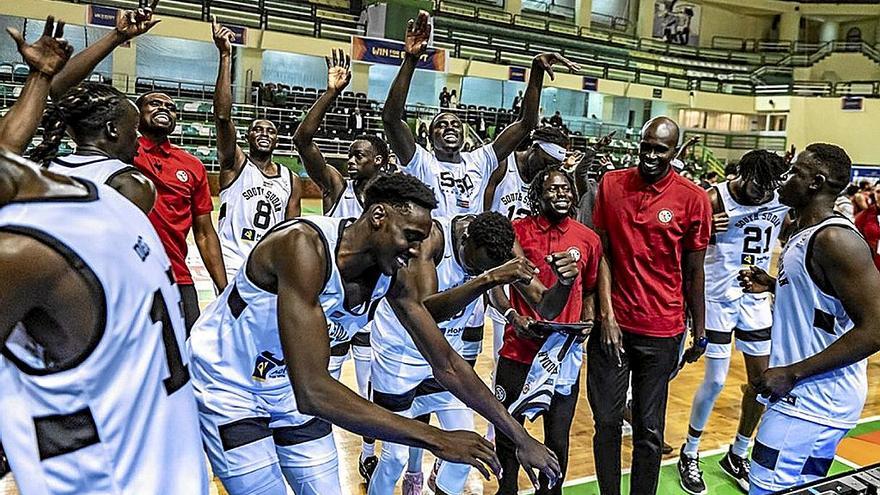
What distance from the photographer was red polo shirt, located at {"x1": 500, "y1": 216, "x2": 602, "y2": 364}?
373 cm

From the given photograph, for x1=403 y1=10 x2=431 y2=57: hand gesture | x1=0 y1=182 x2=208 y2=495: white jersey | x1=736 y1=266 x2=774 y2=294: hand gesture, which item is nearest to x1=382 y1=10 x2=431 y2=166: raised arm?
x1=403 y1=10 x2=431 y2=57: hand gesture

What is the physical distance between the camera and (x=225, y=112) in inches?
176

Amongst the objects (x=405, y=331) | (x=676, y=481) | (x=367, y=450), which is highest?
Answer: (x=405, y=331)

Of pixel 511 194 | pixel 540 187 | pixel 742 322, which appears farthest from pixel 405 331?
pixel 511 194

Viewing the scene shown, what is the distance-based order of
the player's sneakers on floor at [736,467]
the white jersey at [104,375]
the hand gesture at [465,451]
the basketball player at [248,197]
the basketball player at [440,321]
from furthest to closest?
the basketball player at [248,197], the player's sneakers on floor at [736,467], the basketball player at [440,321], the hand gesture at [465,451], the white jersey at [104,375]

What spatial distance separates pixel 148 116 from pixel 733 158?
101 feet

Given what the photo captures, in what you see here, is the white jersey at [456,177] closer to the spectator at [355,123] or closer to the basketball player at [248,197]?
the basketball player at [248,197]

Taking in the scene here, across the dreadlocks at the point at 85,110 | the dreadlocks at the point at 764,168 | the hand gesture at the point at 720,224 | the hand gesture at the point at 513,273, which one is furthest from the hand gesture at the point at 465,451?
the dreadlocks at the point at 764,168

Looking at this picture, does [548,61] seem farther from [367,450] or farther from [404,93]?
[367,450]

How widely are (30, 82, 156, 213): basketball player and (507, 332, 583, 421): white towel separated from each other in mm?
1884

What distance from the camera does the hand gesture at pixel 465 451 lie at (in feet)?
6.59

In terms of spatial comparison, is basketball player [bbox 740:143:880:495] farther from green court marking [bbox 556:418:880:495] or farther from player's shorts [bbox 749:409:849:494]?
green court marking [bbox 556:418:880:495]

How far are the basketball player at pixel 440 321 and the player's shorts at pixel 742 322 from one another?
6.05 feet

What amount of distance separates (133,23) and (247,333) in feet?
5.39
